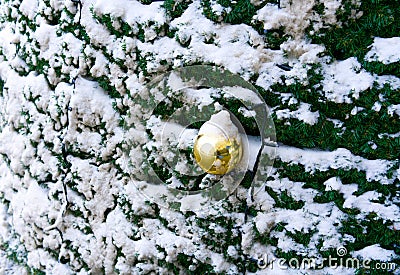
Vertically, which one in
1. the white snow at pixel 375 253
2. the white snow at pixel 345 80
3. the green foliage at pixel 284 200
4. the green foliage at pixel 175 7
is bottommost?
the white snow at pixel 375 253

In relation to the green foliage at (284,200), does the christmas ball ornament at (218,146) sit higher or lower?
higher

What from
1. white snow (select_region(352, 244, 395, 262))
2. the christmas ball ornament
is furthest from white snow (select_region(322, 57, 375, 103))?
white snow (select_region(352, 244, 395, 262))

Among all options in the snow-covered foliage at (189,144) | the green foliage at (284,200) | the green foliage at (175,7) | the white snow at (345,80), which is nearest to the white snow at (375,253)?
the snow-covered foliage at (189,144)

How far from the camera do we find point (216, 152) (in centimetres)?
143

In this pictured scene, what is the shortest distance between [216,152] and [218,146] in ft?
0.07

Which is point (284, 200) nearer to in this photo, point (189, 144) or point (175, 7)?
point (189, 144)

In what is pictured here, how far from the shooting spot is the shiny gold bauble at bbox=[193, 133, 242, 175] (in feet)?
4.67

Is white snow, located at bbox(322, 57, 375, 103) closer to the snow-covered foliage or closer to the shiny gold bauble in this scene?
the snow-covered foliage

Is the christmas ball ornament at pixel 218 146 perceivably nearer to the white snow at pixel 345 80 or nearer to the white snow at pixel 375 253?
the white snow at pixel 345 80

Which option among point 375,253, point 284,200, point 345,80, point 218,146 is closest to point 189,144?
point 218,146

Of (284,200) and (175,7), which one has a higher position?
(175,7)

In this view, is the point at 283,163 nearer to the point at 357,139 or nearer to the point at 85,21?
the point at 357,139

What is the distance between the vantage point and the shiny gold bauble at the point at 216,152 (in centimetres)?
142

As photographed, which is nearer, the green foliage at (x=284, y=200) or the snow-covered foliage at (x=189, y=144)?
the snow-covered foliage at (x=189, y=144)
